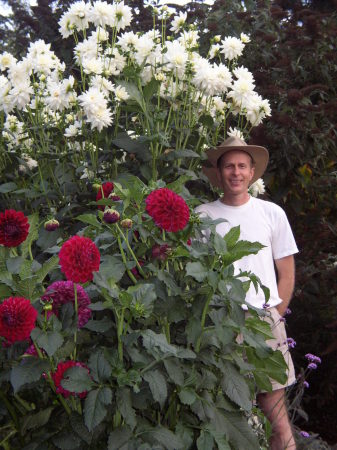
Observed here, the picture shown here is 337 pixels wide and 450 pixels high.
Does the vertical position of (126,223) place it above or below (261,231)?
above

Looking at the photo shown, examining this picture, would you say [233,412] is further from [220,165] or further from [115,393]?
[220,165]

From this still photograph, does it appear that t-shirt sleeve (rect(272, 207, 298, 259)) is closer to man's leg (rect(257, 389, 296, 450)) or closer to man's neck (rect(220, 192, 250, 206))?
man's neck (rect(220, 192, 250, 206))

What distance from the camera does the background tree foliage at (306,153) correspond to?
133 inches

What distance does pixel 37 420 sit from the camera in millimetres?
1502

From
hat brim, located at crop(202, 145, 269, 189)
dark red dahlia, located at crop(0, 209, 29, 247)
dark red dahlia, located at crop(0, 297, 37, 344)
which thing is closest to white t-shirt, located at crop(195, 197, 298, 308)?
hat brim, located at crop(202, 145, 269, 189)

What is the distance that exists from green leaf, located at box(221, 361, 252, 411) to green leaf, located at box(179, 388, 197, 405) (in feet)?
0.43

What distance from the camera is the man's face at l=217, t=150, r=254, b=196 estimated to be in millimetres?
2697

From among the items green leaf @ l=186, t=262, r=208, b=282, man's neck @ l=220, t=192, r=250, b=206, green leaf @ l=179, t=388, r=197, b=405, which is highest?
man's neck @ l=220, t=192, r=250, b=206

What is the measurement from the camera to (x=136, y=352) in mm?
1500

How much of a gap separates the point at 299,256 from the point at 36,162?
153 cm

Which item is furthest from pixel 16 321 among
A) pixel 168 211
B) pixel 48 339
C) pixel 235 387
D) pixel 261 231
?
pixel 261 231

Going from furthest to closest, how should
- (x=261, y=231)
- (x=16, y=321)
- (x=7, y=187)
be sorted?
(x=261, y=231)
(x=7, y=187)
(x=16, y=321)

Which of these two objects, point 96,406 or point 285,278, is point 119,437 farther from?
point 285,278

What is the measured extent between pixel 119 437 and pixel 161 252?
0.47m
